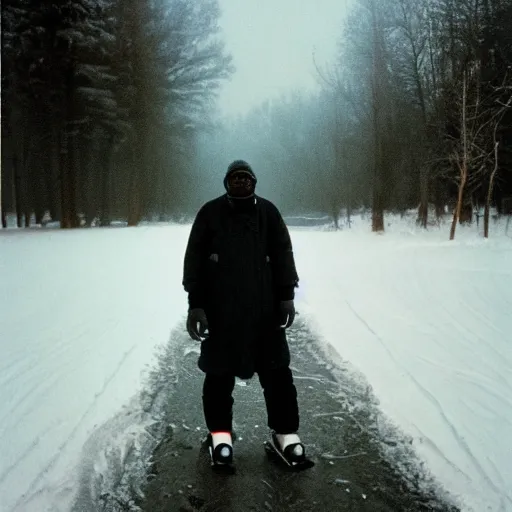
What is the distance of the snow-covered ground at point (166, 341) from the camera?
9.14 feet

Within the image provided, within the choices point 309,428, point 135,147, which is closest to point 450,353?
point 309,428

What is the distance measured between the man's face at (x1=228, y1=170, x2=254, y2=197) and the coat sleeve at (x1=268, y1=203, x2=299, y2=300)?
238 millimetres

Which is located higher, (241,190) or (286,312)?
(241,190)

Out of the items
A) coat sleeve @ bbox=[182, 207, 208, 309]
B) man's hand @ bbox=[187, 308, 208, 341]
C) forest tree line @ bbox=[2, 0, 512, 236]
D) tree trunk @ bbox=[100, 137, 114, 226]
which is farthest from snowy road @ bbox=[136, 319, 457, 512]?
tree trunk @ bbox=[100, 137, 114, 226]

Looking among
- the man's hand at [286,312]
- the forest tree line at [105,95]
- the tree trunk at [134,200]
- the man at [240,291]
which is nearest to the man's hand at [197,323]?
the man at [240,291]

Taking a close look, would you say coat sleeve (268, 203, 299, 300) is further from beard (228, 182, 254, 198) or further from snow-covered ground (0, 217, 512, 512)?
snow-covered ground (0, 217, 512, 512)

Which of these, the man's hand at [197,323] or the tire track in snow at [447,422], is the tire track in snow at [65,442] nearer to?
the man's hand at [197,323]

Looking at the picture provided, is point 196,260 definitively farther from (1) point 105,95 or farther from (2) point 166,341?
(1) point 105,95

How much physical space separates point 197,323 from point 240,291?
34cm

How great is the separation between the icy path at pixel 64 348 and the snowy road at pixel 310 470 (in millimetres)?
546

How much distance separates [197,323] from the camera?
111 inches

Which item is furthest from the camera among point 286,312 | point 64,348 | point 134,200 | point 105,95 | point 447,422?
point 134,200

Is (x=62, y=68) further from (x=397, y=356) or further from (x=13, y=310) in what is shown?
(x=397, y=356)

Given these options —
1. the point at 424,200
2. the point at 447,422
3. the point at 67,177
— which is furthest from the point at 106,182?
the point at 447,422
